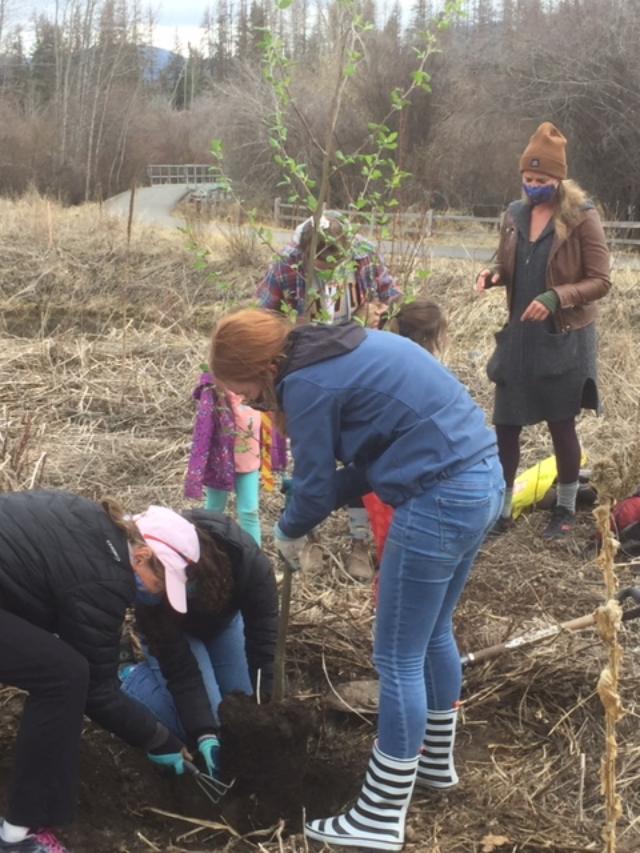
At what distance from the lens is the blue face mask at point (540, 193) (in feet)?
13.9

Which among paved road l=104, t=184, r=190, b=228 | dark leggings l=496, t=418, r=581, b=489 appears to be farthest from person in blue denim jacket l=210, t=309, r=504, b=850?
paved road l=104, t=184, r=190, b=228

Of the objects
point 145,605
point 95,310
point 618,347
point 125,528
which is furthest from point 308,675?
point 95,310

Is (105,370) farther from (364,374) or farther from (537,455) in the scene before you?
(364,374)

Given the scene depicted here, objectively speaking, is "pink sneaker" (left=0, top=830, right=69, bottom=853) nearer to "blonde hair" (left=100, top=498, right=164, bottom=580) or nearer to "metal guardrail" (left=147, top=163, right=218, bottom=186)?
"blonde hair" (left=100, top=498, right=164, bottom=580)

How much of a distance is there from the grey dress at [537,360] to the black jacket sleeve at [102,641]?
7.86ft

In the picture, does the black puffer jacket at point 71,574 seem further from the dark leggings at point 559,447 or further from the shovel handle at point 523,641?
the dark leggings at point 559,447

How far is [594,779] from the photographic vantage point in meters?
2.93

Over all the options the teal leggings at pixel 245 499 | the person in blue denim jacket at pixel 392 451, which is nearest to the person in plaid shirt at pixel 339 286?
the teal leggings at pixel 245 499

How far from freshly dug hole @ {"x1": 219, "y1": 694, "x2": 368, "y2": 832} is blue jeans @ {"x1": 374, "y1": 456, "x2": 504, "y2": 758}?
429 millimetres

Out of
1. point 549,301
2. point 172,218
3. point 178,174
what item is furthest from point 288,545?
point 178,174

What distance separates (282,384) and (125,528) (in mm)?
622

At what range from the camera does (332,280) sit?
3.11 meters

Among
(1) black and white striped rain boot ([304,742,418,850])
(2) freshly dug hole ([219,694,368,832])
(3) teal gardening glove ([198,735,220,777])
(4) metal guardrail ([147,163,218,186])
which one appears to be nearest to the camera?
(1) black and white striped rain boot ([304,742,418,850])

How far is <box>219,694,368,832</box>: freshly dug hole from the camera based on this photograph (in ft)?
9.43
